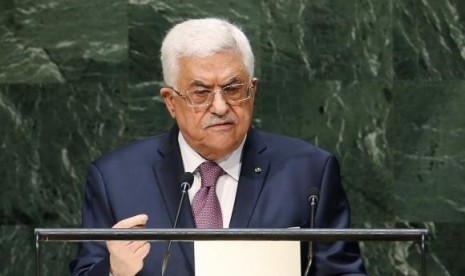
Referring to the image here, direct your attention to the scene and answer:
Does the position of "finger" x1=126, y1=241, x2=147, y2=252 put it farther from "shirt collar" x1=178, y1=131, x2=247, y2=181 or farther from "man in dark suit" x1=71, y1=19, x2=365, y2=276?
"shirt collar" x1=178, y1=131, x2=247, y2=181

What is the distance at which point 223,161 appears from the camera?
415 centimetres

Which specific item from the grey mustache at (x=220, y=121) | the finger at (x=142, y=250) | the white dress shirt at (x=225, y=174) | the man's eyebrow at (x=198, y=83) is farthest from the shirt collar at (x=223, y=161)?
the finger at (x=142, y=250)

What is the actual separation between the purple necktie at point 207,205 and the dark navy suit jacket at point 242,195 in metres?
0.03

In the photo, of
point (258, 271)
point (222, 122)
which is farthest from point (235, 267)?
point (222, 122)

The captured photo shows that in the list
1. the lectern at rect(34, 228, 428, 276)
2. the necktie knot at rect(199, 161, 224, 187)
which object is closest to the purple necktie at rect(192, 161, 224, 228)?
the necktie knot at rect(199, 161, 224, 187)

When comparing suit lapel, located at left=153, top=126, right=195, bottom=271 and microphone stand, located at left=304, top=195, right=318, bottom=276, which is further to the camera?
suit lapel, located at left=153, top=126, right=195, bottom=271

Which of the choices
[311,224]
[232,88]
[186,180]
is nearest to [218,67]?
[232,88]

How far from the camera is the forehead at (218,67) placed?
3994 millimetres

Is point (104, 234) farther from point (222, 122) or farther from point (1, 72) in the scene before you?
point (1, 72)

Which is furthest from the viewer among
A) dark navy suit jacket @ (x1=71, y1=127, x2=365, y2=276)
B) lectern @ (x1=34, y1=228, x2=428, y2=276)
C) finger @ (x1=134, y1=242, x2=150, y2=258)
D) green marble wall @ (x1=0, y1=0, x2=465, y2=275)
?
green marble wall @ (x1=0, y1=0, x2=465, y2=275)

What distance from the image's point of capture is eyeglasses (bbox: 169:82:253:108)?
4.02m

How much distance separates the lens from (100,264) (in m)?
3.72

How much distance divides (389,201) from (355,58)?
0.64 metres

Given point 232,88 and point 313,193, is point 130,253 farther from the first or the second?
point 232,88
